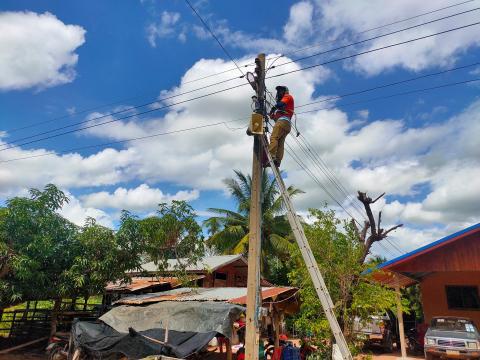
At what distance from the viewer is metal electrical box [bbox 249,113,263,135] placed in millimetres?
7430

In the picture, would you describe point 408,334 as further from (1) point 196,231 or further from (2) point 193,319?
(2) point 193,319

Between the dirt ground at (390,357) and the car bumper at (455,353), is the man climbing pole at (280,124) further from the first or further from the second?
the dirt ground at (390,357)

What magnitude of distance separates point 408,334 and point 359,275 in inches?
394

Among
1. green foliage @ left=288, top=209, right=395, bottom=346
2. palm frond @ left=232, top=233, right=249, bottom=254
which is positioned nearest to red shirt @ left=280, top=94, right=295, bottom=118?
green foliage @ left=288, top=209, right=395, bottom=346

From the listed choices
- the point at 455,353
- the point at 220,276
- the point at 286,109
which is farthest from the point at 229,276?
the point at 286,109

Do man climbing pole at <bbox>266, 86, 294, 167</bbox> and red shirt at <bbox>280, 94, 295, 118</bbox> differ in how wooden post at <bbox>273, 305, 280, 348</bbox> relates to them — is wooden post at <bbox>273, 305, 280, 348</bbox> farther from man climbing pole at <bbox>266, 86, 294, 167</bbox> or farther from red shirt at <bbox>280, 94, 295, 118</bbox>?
red shirt at <bbox>280, 94, 295, 118</bbox>

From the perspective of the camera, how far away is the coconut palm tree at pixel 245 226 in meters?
25.1

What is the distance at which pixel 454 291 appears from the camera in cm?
1744

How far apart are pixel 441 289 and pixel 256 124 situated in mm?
14917

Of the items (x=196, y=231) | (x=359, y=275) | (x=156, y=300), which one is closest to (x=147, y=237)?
(x=196, y=231)

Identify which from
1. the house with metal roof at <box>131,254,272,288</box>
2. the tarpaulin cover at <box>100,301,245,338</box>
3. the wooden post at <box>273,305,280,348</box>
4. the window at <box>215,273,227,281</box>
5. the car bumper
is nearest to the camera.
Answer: the tarpaulin cover at <box>100,301,245,338</box>

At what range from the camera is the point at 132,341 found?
Result: 10.0m

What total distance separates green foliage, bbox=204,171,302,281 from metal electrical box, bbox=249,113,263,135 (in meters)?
17.8

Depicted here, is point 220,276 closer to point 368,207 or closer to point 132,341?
point 368,207
